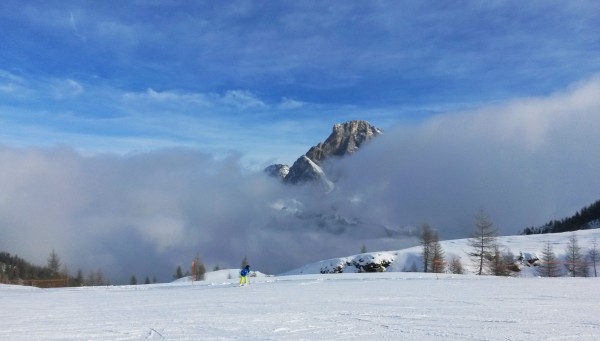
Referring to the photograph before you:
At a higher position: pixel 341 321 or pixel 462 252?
pixel 341 321

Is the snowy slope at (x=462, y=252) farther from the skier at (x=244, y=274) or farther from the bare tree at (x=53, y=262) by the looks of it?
the skier at (x=244, y=274)

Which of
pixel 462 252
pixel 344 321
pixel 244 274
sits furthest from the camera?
pixel 462 252

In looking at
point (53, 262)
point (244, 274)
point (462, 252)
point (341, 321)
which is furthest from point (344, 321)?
point (462, 252)

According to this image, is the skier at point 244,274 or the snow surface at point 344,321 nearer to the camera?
the snow surface at point 344,321

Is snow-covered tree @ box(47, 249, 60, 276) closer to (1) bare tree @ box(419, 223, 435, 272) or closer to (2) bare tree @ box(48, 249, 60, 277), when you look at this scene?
(2) bare tree @ box(48, 249, 60, 277)

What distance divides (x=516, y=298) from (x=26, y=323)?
19194 millimetres

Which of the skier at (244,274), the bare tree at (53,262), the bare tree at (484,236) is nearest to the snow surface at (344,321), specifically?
the skier at (244,274)

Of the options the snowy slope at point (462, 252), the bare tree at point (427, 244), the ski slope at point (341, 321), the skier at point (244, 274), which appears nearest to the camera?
the ski slope at point (341, 321)

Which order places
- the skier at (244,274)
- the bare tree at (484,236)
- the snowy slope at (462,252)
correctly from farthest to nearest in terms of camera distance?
the snowy slope at (462,252) → the bare tree at (484,236) → the skier at (244,274)

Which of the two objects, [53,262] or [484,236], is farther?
[53,262]

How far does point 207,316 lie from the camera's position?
16.2 m

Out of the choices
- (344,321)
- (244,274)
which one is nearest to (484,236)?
(244,274)

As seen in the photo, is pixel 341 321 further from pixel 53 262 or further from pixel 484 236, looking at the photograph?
pixel 53 262

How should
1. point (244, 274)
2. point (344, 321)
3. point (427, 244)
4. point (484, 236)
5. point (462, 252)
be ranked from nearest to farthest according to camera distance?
point (344, 321) < point (244, 274) < point (484, 236) < point (427, 244) < point (462, 252)
